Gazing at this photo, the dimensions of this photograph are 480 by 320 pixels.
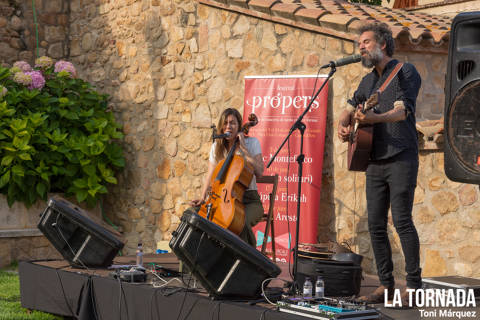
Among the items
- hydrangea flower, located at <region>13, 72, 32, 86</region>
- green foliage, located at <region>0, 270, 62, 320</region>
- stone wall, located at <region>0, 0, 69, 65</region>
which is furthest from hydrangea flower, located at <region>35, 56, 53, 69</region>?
green foliage, located at <region>0, 270, 62, 320</region>

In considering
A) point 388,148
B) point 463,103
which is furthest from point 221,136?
point 463,103

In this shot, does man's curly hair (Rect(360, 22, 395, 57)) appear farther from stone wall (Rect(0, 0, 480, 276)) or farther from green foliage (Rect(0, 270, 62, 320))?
green foliage (Rect(0, 270, 62, 320))

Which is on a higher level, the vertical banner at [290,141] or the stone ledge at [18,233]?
the vertical banner at [290,141]

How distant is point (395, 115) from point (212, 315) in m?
1.44

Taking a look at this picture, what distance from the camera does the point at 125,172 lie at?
806 centimetres

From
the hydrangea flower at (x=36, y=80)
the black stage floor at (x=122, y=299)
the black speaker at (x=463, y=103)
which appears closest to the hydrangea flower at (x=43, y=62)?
the hydrangea flower at (x=36, y=80)

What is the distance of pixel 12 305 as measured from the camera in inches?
206

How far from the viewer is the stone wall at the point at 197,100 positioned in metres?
5.39

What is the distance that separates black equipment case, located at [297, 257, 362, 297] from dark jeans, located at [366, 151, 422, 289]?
12.3 inches

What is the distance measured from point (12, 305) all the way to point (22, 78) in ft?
10.7

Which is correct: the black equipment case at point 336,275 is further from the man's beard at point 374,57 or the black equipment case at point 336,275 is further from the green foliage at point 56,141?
the green foliage at point 56,141

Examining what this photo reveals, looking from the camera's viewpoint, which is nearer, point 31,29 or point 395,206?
point 395,206

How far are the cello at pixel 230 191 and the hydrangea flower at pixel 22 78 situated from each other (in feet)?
12.2

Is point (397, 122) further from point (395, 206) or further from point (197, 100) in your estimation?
point (197, 100)
